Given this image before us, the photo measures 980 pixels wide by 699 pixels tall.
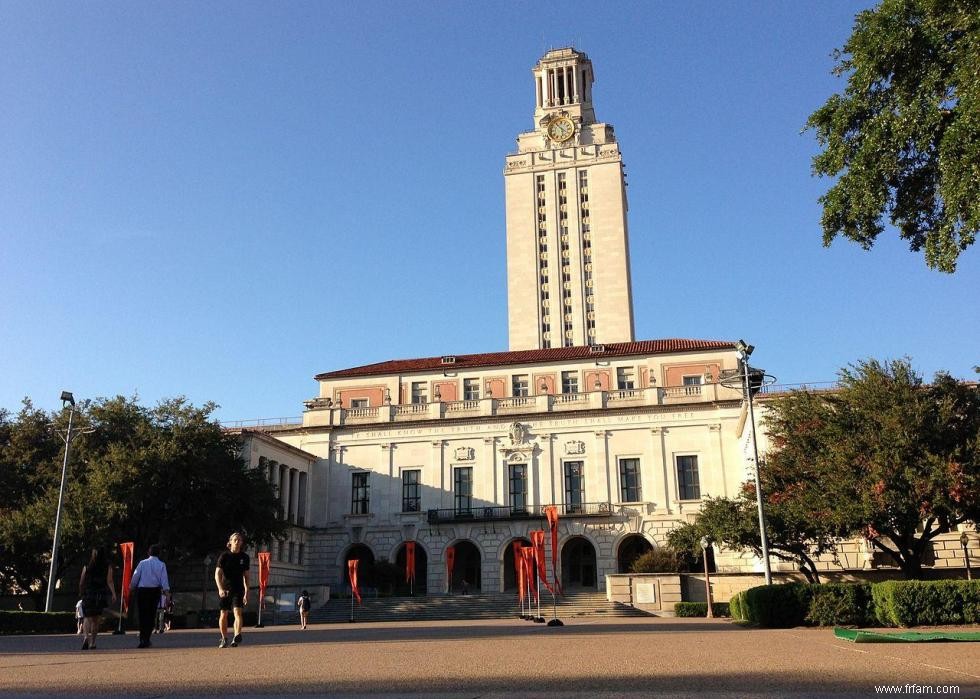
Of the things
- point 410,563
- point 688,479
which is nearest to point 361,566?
point 410,563

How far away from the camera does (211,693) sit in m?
7.84

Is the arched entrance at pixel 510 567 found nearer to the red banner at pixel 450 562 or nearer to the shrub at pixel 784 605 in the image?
the red banner at pixel 450 562

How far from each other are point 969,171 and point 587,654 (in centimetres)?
1054

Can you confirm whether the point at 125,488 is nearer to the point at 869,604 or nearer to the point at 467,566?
the point at 467,566

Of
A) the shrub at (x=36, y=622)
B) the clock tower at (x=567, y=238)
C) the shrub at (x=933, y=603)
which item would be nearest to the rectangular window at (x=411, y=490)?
the shrub at (x=36, y=622)

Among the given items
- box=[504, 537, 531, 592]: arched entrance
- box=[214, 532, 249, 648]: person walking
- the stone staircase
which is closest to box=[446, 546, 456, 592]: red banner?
box=[504, 537, 531, 592]: arched entrance

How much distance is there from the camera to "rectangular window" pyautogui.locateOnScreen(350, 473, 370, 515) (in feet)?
186

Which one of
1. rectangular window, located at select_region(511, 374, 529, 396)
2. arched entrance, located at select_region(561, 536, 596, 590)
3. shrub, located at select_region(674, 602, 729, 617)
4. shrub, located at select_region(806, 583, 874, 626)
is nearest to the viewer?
shrub, located at select_region(806, 583, 874, 626)

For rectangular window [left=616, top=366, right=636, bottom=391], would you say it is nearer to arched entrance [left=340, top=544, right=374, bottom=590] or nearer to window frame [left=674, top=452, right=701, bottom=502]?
window frame [left=674, top=452, right=701, bottom=502]

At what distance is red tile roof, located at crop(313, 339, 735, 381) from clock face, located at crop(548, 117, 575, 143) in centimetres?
4350

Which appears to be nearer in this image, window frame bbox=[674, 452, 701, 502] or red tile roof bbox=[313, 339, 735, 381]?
window frame bbox=[674, 452, 701, 502]

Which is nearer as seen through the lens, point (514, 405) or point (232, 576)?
point (232, 576)

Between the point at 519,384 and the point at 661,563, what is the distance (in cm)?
1891

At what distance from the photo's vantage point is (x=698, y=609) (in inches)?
1534
